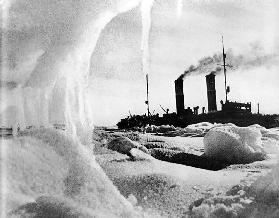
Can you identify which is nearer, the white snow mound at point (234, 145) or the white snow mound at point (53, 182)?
the white snow mound at point (53, 182)

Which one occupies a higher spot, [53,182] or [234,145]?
[234,145]

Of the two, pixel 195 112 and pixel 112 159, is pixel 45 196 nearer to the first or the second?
pixel 112 159

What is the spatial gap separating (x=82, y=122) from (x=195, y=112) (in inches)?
672

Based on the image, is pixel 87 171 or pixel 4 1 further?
pixel 4 1

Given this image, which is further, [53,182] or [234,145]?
[234,145]

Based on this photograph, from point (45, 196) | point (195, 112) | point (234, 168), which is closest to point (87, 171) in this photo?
point (45, 196)

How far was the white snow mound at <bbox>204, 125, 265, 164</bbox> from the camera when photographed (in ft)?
17.4

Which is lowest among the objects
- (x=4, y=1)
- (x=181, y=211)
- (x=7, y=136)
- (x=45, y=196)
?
(x=181, y=211)

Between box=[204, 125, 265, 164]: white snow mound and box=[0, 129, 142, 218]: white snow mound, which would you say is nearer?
box=[0, 129, 142, 218]: white snow mound

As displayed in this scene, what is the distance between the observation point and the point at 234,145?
5.39 metres

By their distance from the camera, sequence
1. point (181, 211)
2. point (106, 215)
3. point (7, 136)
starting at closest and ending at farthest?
point (106, 215)
point (181, 211)
point (7, 136)

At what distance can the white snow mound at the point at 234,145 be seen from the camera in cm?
530

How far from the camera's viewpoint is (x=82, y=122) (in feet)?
16.3

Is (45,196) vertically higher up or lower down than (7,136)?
lower down
